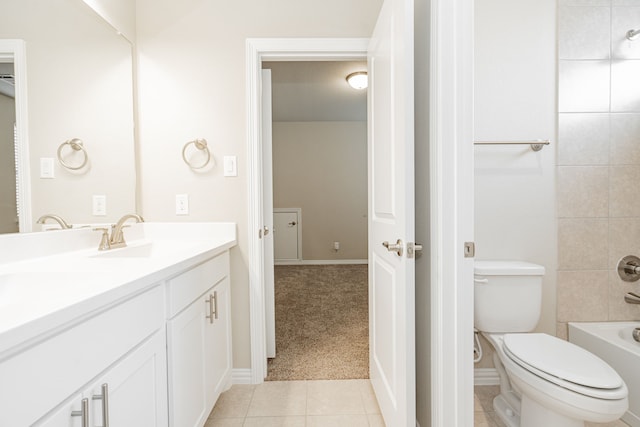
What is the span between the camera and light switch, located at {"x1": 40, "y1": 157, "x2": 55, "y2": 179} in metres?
1.15

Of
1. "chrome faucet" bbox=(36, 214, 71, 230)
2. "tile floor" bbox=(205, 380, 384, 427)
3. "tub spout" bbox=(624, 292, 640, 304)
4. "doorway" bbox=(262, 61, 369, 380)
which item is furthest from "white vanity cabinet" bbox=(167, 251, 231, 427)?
"tub spout" bbox=(624, 292, 640, 304)

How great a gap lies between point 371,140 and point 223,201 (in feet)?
2.94

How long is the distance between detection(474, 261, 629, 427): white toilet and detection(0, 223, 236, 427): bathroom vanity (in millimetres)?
1291

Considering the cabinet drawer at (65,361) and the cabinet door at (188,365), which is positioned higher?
the cabinet drawer at (65,361)

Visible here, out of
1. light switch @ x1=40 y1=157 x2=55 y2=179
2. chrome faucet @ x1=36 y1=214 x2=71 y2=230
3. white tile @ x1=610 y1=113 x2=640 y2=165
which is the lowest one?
chrome faucet @ x1=36 y1=214 x2=71 y2=230

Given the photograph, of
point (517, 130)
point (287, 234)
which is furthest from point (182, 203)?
point (287, 234)

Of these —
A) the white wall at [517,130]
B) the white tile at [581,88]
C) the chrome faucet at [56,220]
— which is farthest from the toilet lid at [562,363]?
the chrome faucet at [56,220]

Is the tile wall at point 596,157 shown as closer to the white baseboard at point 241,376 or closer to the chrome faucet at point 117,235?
the white baseboard at point 241,376

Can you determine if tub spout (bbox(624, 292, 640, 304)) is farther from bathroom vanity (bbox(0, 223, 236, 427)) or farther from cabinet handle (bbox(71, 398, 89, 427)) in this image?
cabinet handle (bbox(71, 398, 89, 427))

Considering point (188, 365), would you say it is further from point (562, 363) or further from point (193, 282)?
point (562, 363)

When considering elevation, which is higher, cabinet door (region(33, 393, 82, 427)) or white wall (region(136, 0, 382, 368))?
white wall (region(136, 0, 382, 368))

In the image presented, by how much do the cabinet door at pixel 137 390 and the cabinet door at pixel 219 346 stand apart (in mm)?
364

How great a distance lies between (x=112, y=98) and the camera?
1.52 metres

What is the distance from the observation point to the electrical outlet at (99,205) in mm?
1432
